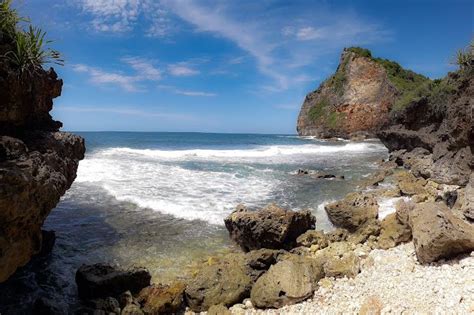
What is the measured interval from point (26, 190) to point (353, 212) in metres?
7.73

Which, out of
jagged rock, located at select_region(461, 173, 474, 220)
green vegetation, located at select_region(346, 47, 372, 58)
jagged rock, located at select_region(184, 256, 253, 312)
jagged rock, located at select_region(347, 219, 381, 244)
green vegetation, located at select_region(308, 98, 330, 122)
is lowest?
jagged rock, located at select_region(184, 256, 253, 312)

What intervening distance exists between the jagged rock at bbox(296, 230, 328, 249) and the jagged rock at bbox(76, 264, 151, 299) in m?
3.89

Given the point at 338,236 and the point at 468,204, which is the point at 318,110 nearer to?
the point at 338,236

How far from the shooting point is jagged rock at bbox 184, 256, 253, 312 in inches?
258

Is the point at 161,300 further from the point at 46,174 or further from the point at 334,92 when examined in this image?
the point at 334,92

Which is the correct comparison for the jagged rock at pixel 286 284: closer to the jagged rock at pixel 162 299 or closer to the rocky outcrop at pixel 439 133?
the jagged rock at pixel 162 299

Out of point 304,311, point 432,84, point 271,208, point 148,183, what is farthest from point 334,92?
point 304,311

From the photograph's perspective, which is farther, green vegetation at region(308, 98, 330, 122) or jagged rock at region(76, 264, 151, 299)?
green vegetation at region(308, 98, 330, 122)

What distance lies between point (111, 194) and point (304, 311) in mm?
11160

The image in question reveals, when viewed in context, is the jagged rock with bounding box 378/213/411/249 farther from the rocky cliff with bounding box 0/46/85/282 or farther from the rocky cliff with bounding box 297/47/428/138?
the rocky cliff with bounding box 297/47/428/138

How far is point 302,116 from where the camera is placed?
73875 millimetres

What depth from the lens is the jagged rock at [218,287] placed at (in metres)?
6.56

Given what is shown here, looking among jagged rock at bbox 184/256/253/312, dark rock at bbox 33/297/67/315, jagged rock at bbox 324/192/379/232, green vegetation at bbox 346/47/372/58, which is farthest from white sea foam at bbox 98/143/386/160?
dark rock at bbox 33/297/67/315

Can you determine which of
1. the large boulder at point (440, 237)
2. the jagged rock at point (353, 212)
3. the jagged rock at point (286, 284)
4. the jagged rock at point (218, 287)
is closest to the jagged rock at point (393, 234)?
the jagged rock at point (353, 212)
